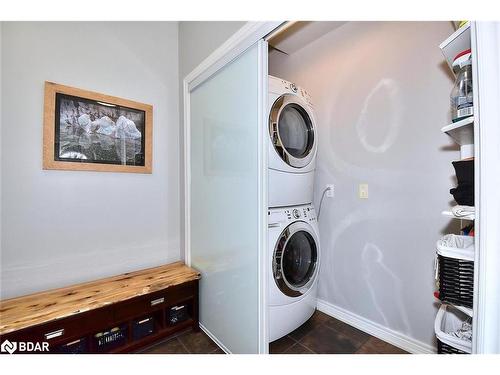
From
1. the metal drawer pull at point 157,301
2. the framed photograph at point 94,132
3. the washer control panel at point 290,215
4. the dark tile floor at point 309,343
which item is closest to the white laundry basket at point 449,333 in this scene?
the dark tile floor at point 309,343

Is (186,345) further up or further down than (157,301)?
further down

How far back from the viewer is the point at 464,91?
2.73 feet

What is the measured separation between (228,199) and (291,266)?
71 centimetres

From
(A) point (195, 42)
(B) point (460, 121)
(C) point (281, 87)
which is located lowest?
(B) point (460, 121)

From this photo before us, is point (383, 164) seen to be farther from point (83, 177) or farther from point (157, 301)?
point (83, 177)

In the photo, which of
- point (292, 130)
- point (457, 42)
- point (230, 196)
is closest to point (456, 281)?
point (457, 42)

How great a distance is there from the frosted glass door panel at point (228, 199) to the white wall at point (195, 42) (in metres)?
0.20

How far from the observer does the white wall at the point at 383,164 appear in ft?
4.94

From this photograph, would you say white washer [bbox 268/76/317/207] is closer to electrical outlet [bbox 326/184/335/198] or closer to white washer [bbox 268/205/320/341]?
white washer [bbox 268/205/320/341]

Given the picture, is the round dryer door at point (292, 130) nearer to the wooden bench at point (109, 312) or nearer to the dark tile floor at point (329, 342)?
the wooden bench at point (109, 312)

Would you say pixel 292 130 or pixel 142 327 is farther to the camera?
pixel 292 130

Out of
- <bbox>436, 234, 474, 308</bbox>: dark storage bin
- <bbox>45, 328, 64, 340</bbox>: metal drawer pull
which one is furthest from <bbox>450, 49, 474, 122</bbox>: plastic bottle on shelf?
<bbox>45, 328, 64, 340</bbox>: metal drawer pull
